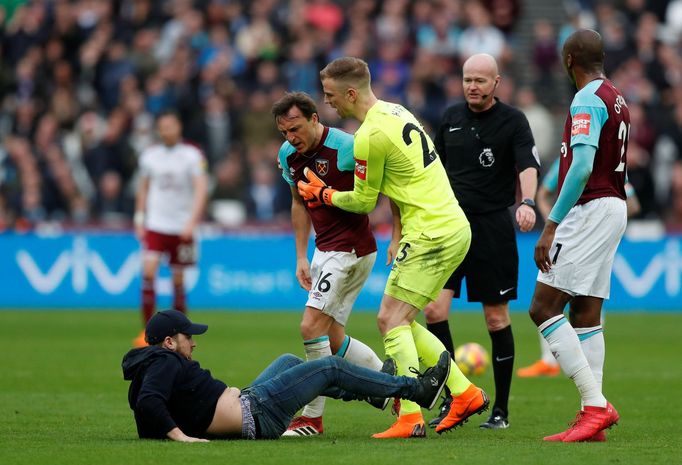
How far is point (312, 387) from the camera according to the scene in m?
8.16

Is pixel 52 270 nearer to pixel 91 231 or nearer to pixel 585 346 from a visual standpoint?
pixel 91 231

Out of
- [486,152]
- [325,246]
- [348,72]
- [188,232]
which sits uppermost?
[348,72]

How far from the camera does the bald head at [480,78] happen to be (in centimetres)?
960

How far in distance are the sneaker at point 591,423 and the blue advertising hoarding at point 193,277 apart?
498 inches

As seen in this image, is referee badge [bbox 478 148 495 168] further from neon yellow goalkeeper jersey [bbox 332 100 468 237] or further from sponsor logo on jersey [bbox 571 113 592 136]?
sponsor logo on jersey [bbox 571 113 592 136]

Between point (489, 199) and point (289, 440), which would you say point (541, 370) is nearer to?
point (489, 199)

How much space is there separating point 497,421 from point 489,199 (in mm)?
1735

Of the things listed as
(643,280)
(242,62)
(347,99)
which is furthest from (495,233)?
(242,62)

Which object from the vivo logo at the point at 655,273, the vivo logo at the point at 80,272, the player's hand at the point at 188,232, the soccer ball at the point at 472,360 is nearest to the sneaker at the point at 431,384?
the soccer ball at the point at 472,360

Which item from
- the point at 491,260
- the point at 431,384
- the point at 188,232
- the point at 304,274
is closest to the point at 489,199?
the point at 491,260

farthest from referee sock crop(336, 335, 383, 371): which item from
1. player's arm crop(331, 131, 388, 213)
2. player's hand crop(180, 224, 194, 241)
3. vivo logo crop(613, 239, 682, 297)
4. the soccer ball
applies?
vivo logo crop(613, 239, 682, 297)

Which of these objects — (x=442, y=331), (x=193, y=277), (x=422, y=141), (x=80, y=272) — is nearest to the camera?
(x=422, y=141)

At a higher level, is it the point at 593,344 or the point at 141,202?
the point at 141,202

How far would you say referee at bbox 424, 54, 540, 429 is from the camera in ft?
32.1
